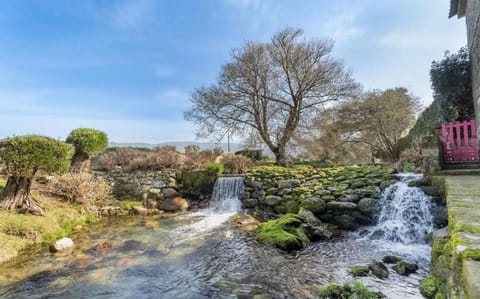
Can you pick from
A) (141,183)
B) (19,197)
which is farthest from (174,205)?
(19,197)

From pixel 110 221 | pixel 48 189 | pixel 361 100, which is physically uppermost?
pixel 361 100

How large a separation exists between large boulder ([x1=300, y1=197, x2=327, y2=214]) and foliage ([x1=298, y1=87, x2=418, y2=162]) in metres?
6.14

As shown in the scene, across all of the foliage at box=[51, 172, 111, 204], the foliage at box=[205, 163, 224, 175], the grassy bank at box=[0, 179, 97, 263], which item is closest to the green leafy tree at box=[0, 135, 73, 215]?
the grassy bank at box=[0, 179, 97, 263]

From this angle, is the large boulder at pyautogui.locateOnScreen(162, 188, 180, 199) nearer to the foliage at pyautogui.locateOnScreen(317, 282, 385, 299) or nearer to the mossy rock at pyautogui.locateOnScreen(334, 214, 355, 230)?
the mossy rock at pyautogui.locateOnScreen(334, 214, 355, 230)

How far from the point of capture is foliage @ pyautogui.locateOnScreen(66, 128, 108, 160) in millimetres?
9875

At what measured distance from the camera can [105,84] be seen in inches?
498

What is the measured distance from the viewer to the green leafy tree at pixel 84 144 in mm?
9875

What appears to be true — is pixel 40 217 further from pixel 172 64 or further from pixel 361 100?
pixel 361 100

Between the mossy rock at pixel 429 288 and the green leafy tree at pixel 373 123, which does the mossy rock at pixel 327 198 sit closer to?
the mossy rock at pixel 429 288

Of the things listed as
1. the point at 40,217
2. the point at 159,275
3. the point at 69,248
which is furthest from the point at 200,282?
the point at 40,217

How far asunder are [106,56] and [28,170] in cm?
556

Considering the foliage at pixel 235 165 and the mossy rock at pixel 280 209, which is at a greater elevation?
the foliage at pixel 235 165

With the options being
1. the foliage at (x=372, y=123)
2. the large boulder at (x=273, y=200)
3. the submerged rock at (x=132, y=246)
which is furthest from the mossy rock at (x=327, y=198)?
the foliage at (x=372, y=123)

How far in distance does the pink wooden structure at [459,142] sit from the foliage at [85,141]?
11445 mm
